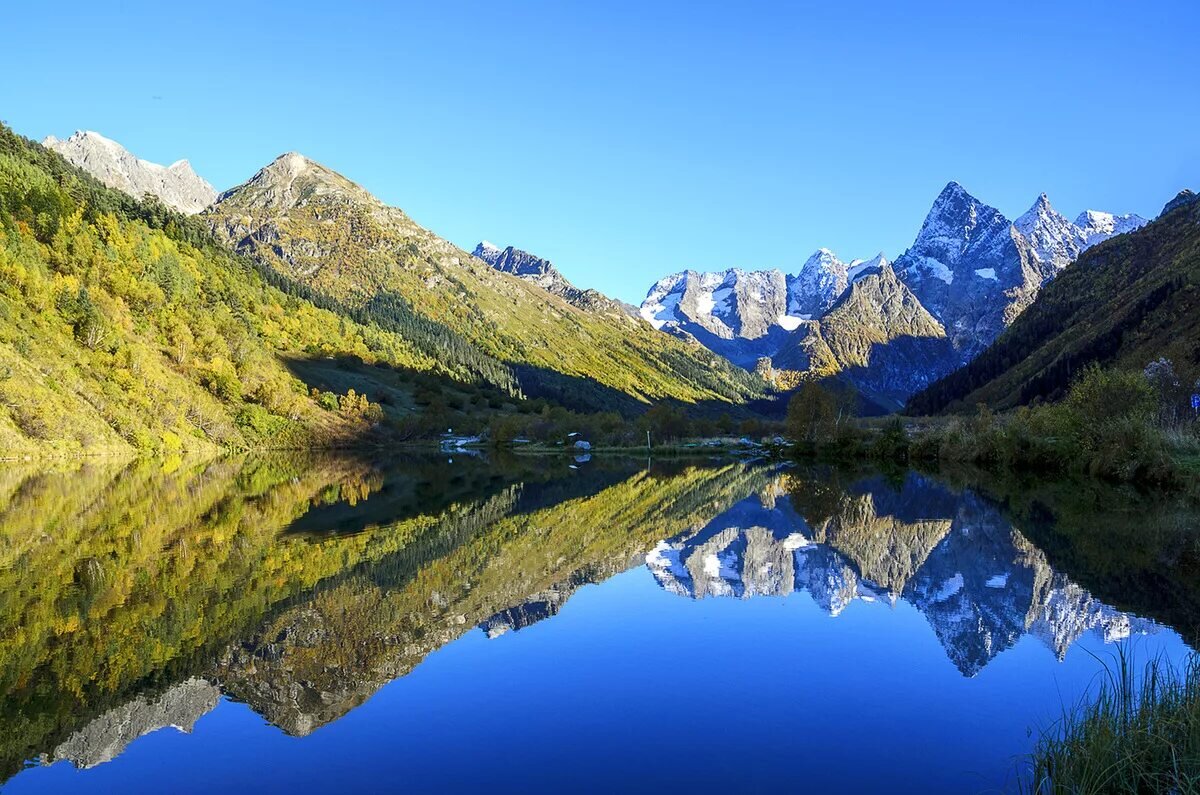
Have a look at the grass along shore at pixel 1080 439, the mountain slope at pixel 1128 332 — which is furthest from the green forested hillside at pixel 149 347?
the mountain slope at pixel 1128 332

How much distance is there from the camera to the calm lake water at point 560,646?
1127 cm

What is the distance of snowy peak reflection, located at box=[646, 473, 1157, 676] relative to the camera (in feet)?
60.1

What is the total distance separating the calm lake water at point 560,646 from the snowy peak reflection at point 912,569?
150 millimetres

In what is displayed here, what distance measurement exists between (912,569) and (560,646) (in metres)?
14.0

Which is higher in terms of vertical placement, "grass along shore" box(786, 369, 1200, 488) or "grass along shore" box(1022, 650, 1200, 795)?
"grass along shore" box(786, 369, 1200, 488)

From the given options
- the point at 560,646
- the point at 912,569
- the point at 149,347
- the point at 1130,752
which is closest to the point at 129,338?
the point at 149,347

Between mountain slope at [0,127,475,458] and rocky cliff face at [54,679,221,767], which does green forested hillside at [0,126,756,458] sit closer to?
mountain slope at [0,127,475,458]

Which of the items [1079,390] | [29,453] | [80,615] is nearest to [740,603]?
[80,615]

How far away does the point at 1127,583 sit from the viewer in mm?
22078

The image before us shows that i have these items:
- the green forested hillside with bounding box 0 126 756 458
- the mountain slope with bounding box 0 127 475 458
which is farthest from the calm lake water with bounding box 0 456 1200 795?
the green forested hillside with bounding box 0 126 756 458

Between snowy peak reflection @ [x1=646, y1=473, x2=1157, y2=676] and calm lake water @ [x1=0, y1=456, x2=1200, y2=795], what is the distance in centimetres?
15

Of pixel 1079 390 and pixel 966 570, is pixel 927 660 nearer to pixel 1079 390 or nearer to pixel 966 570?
pixel 966 570

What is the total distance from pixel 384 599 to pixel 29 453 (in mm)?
68171

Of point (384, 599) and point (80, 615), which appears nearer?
point (80, 615)
